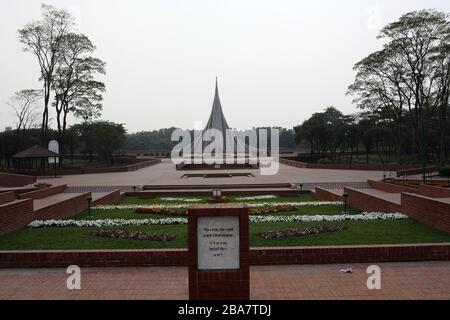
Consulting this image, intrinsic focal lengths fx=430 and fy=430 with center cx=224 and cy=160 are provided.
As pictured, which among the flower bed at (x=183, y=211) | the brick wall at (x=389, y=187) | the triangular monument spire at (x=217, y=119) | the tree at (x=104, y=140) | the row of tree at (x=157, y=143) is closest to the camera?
the flower bed at (x=183, y=211)

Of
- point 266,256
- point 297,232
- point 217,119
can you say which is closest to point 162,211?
point 297,232

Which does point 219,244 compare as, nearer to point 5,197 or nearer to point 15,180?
point 5,197

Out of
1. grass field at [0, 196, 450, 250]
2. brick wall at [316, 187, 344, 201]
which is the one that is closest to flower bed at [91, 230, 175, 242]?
grass field at [0, 196, 450, 250]

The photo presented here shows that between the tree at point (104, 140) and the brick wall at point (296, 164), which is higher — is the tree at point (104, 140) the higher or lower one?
the higher one

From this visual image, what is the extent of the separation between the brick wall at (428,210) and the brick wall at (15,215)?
753 cm

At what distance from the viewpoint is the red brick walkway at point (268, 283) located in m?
4.70

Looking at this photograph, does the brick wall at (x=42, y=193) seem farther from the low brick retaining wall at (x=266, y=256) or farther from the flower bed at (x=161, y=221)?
the low brick retaining wall at (x=266, y=256)

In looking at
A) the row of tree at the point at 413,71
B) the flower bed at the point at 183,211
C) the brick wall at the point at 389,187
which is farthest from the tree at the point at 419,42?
the flower bed at the point at 183,211

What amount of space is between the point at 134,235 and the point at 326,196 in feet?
28.1

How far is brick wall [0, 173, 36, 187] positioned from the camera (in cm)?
2041

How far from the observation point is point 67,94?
2794 centimetres

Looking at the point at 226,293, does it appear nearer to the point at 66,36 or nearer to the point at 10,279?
the point at 10,279

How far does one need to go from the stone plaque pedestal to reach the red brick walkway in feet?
1.60

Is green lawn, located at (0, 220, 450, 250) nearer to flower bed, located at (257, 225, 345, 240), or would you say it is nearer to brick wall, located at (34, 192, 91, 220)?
flower bed, located at (257, 225, 345, 240)
